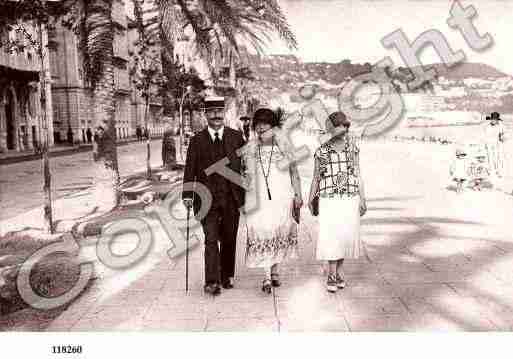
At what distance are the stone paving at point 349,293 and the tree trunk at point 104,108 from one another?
1.87 metres

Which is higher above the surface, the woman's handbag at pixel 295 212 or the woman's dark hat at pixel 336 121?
the woman's dark hat at pixel 336 121

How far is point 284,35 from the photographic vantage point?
9.05 meters

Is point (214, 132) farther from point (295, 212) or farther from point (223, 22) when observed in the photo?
point (223, 22)

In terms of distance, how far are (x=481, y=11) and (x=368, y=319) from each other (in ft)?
13.2

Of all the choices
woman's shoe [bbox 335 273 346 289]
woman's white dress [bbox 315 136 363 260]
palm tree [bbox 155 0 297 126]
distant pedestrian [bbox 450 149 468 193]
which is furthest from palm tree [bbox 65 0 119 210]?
distant pedestrian [bbox 450 149 468 193]

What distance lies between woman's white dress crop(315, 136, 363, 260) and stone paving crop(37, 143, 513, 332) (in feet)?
1.38

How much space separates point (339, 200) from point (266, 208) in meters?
0.65

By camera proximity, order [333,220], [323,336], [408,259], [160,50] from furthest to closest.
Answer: [160,50]
[408,259]
[333,220]
[323,336]

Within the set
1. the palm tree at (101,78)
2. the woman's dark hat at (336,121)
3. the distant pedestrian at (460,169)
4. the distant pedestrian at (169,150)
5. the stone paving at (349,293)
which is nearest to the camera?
the stone paving at (349,293)

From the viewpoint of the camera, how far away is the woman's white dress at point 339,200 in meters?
4.79

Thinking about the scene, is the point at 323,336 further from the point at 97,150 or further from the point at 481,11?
the point at 97,150

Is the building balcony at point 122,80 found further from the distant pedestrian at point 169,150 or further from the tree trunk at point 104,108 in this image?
the tree trunk at point 104,108

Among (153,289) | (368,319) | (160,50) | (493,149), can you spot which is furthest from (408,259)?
(160,50)

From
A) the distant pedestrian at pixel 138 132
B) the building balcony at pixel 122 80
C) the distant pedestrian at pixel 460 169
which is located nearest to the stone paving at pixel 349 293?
the distant pedestrian at pixel 460 169
